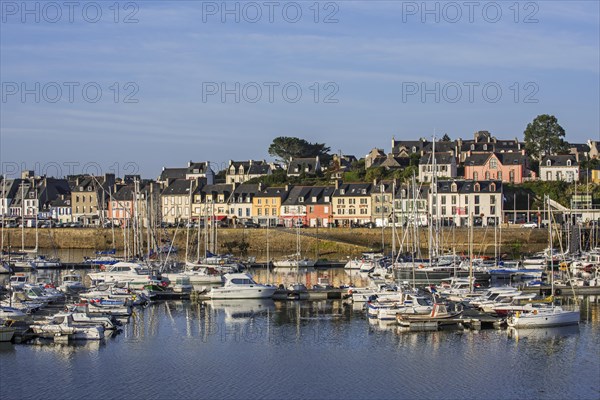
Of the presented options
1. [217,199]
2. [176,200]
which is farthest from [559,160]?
[176,200]

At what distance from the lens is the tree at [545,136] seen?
103438mm

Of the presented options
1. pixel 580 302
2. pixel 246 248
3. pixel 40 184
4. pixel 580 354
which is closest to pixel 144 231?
pixel 246 248

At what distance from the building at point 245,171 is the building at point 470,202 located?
1252 inches

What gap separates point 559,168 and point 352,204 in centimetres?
2072

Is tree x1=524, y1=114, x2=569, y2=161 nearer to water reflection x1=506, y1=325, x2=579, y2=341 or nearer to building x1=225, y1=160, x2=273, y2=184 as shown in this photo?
building x1=225, y1=160, x2=273, y2=184

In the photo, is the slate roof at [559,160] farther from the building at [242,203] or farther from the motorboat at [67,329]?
the motorboat at [67,329]

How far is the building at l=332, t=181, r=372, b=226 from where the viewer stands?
88812 mm

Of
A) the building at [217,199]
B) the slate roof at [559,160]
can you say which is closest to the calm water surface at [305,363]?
the building at [217,199]

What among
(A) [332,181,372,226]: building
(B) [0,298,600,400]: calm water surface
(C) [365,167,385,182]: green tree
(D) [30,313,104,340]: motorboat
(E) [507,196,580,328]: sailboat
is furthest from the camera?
(C) [365,167,385,182]: green tree

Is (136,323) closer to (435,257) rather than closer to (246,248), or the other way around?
(435,257)

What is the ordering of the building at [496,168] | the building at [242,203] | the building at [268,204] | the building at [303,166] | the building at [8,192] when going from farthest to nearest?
the building at [303,166], the building at [8,192], the building at [242,203], the building at [496,168], the building at [268,204]

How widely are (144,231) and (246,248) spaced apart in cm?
945

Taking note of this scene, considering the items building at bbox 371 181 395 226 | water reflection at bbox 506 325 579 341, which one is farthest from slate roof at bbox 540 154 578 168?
water reflection at bbox 506 325 579 341

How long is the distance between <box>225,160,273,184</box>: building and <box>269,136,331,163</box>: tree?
683 cm
